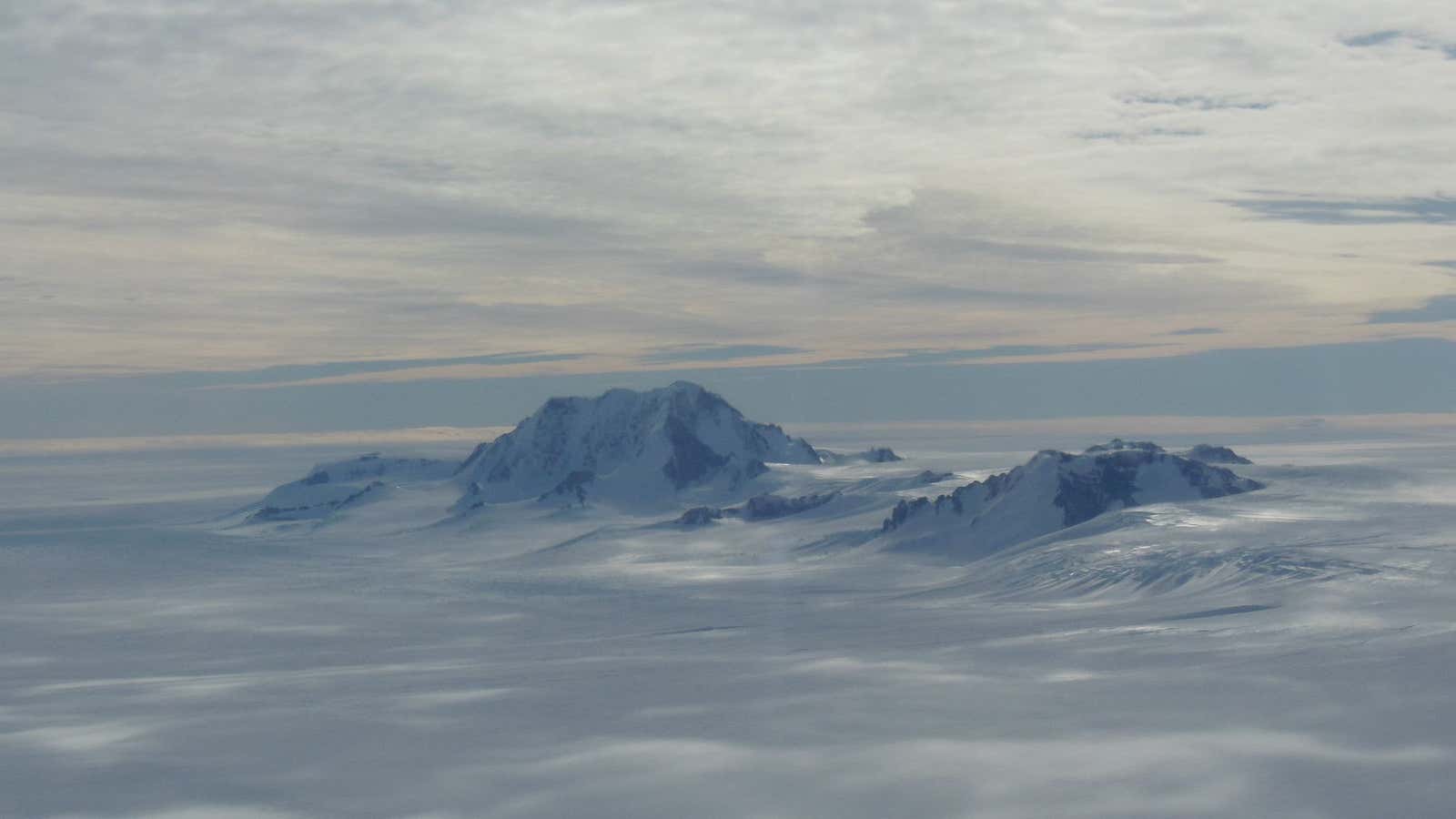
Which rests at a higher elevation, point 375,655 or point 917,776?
point 917,776

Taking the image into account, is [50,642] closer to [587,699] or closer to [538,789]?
[587,699]

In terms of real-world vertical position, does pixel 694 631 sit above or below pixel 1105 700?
below

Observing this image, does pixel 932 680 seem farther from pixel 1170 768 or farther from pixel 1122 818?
pixel 1122 818

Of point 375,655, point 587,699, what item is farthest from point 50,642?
point 587,699

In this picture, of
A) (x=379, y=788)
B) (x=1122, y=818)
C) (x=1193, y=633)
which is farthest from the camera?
(x=1193, y=633)

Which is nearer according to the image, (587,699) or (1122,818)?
(1122,818)

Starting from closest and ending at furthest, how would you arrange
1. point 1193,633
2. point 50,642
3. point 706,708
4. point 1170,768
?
point 1170,768, point 706,708, point 1193,633, point 50,642

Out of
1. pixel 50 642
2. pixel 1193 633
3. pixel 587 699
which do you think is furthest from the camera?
pixel 50 642

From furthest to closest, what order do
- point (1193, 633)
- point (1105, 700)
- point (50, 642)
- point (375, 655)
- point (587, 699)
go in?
point (50, 642), point (375, 655), point (1193, 633), point (587, 699), point (1105, 700)

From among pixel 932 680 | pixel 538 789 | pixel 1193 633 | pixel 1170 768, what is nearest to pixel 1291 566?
pixel 1193 633
